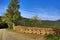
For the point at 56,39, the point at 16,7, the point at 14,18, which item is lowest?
the point at 56,39

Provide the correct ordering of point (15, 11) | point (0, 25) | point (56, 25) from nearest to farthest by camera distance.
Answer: point (56, 25)
point (15, 11)
point (0, 25)

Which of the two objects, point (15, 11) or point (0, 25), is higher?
point (15, 11)

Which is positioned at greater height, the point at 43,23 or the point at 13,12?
the point at 13,12

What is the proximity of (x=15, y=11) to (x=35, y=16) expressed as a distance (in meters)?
5.23

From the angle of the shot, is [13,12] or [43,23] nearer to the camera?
[43,23]

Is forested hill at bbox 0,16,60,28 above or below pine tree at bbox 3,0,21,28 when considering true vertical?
below

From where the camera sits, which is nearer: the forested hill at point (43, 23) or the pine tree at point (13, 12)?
the forested hill at point (43, 23)

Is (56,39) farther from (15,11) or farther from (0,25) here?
(0,25)

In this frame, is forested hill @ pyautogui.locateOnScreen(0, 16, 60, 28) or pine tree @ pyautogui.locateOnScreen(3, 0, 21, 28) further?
pine tree @ pyautogui.locateOnScreen(3, 0, 21, 28)

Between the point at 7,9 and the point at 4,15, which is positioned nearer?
the point at 7,9

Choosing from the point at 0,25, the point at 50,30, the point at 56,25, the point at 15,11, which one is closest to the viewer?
the point at 50,30

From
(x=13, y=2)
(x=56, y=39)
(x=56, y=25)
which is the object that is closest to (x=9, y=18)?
(x=13, y=2)

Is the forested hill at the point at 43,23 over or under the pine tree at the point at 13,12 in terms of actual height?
under

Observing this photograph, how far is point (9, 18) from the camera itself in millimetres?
42406
